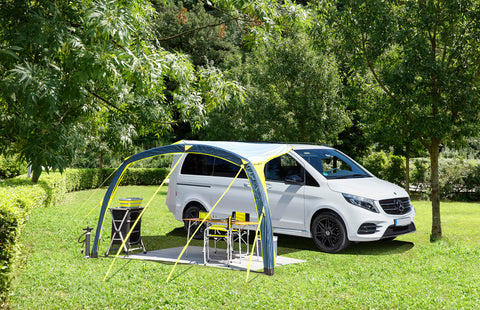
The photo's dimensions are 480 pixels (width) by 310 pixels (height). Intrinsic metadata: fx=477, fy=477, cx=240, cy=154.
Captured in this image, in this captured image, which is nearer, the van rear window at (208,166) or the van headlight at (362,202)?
the van headlight at (362,202)

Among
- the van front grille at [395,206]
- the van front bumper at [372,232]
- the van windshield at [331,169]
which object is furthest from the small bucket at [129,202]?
the van front grille at [395,206]

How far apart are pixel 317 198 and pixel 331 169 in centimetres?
94

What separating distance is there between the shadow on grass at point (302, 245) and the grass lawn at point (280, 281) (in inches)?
0.9

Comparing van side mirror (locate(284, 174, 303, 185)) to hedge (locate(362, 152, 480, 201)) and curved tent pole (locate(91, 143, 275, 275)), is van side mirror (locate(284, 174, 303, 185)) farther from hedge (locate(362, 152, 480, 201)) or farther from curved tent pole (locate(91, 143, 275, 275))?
hedge (locate(362, 152, 480, 201))

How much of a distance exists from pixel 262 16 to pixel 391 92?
4310 mm

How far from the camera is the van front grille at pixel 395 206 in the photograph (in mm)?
9289

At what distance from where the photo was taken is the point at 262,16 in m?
8.59

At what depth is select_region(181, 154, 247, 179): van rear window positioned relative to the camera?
11.1 m

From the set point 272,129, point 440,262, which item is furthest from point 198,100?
point 272,129

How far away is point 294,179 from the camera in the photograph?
395 inches

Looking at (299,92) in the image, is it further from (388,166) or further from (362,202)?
(362,202)

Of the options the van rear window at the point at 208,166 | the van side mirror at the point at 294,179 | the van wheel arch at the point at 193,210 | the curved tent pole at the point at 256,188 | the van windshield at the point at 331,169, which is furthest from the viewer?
the van wheel arch at the point at 193,210

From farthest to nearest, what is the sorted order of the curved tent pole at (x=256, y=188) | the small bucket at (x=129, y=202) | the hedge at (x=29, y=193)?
the small bucket at (x=129, y=202)
the curved tent pole at (x=256, y=188)
the hedge at (x=29, y=193)

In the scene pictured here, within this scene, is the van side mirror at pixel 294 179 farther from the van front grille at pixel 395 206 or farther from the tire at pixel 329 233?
the van front grille at pixel 395 206
